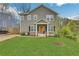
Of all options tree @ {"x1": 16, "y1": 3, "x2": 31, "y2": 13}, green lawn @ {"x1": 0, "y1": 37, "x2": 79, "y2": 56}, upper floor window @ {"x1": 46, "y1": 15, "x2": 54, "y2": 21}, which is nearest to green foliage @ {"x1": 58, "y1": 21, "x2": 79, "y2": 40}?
green lawn @ {"x1": 0, "y1": 37, "x2": 79, "y2": 56}

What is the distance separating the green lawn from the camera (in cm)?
1010

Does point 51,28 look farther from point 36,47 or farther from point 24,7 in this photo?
point 24,7

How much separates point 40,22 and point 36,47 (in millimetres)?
299

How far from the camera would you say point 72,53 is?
397 inches

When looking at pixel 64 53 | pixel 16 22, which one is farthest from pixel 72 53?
pixel 16 22

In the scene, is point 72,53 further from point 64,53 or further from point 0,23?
point 0,23

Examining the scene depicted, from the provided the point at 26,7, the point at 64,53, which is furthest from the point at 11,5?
the point at 64,53

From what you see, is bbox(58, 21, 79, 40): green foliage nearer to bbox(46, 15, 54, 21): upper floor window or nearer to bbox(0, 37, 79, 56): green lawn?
bbox(0, 37, 79, 56): green lawn

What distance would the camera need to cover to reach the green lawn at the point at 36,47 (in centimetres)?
1010

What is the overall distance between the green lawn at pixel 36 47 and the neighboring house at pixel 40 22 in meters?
0.10

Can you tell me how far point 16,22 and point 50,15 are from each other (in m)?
0.40

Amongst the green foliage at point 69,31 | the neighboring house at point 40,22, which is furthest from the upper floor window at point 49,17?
the green foliage at point 69,31

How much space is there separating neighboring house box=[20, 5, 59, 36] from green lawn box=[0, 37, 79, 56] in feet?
0.31

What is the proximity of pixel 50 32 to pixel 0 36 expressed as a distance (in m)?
0.58
